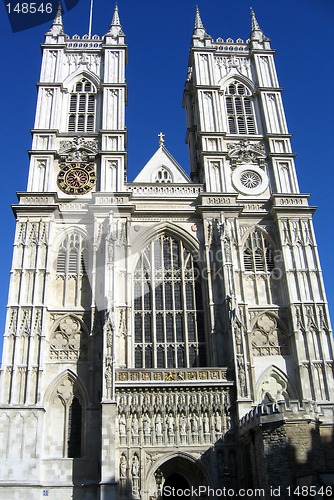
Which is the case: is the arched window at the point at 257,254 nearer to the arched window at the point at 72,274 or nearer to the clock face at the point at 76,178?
the arched window at the point at 72,274

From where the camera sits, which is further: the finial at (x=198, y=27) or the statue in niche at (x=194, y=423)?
the finial at (x=198, y=27)

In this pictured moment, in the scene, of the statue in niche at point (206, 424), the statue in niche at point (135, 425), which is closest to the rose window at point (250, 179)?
the statue in niche at point (206, 424)

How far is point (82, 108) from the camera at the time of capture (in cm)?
3086

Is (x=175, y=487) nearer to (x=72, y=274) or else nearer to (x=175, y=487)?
(x=175, y=487)

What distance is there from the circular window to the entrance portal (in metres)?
14.3

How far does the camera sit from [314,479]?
15727 millimetres

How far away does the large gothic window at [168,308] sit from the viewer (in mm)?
24188

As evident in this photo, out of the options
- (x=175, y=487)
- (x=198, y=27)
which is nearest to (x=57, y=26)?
(x=198, y=27)

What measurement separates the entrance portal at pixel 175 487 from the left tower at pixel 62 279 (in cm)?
→ 283

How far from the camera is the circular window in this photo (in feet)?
93.2

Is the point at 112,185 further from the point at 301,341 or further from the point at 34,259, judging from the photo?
the point at 301,341

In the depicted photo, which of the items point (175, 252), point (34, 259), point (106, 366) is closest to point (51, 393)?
point (106, 366)

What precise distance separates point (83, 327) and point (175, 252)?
5873 millimetres

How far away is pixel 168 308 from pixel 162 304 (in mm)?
339
